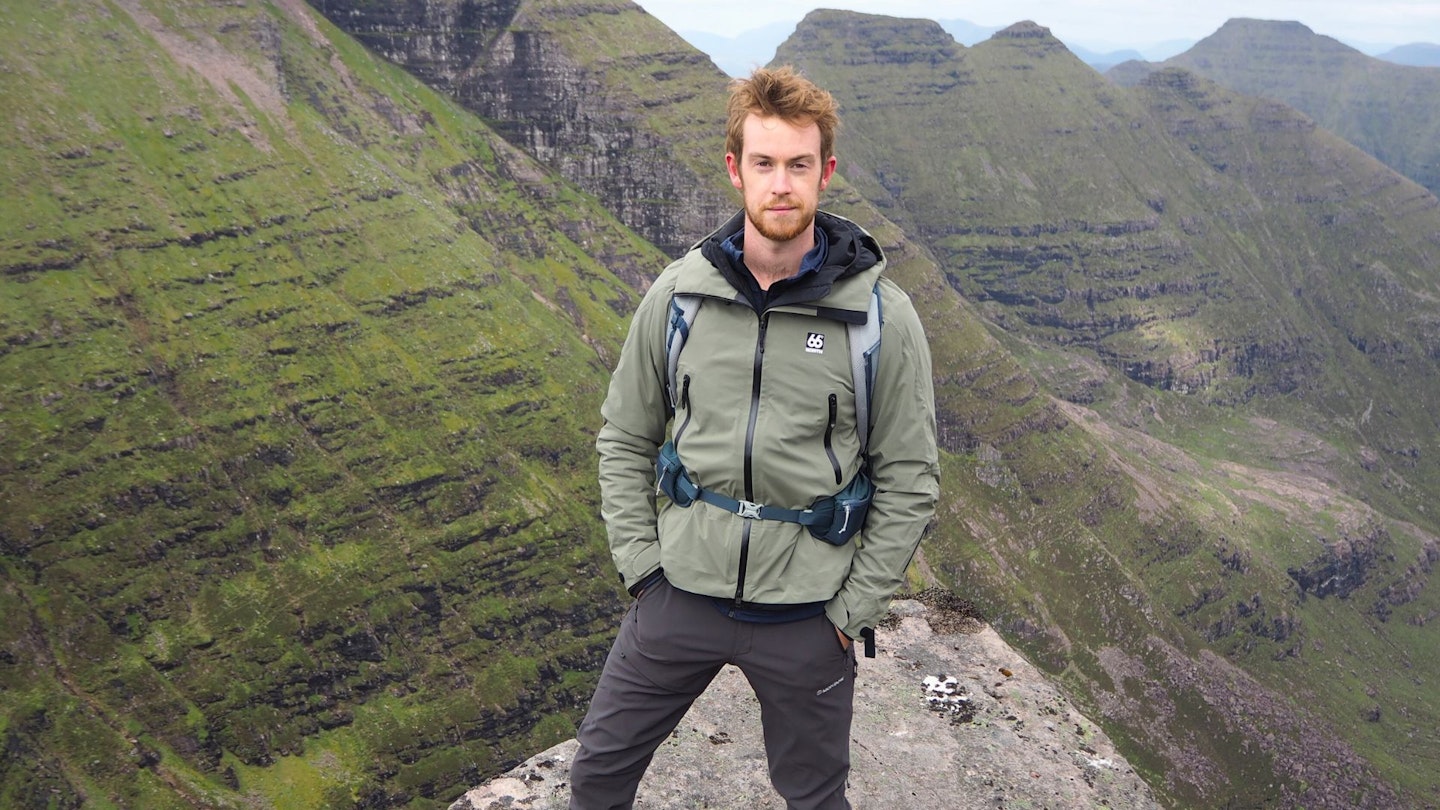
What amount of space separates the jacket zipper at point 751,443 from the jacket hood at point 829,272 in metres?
0.27

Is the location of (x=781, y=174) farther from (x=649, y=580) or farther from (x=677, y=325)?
(x=649, y=580)

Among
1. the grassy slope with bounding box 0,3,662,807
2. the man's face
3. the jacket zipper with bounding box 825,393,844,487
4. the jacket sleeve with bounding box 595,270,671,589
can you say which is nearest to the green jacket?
the jacket zipper with bounding box 825,393,844,487

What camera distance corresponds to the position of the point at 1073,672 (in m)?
186

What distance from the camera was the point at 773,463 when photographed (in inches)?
285

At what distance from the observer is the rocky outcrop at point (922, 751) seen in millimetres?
10828

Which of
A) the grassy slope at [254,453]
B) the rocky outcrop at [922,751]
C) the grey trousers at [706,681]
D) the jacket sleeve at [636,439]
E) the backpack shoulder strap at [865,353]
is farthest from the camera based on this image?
the grassy slope at [254,453]

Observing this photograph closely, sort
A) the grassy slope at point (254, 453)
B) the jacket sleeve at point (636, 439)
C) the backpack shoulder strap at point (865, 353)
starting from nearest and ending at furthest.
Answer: the backpack shoulder strap at point (865, 353) < the jacket sleeve at point (636, 439) < the grassy slope at point (254, 453)

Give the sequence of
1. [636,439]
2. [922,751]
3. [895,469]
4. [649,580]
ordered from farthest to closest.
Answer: [922,751], [636,439], [649,580], [895,469]

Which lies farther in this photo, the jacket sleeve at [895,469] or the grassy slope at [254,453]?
the grassy slope at [254,453]

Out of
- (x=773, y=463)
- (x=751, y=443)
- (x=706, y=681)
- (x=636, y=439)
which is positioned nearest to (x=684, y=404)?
(x=636, y=439)

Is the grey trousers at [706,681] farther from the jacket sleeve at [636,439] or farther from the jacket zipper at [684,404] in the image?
the jacket zipper at [684,404]

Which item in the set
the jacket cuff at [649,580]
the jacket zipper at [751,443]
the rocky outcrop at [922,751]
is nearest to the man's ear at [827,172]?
the jacket zipper at [751,443]

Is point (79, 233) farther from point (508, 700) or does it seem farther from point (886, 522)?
point (886, 522)

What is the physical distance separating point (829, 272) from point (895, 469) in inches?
62.5
